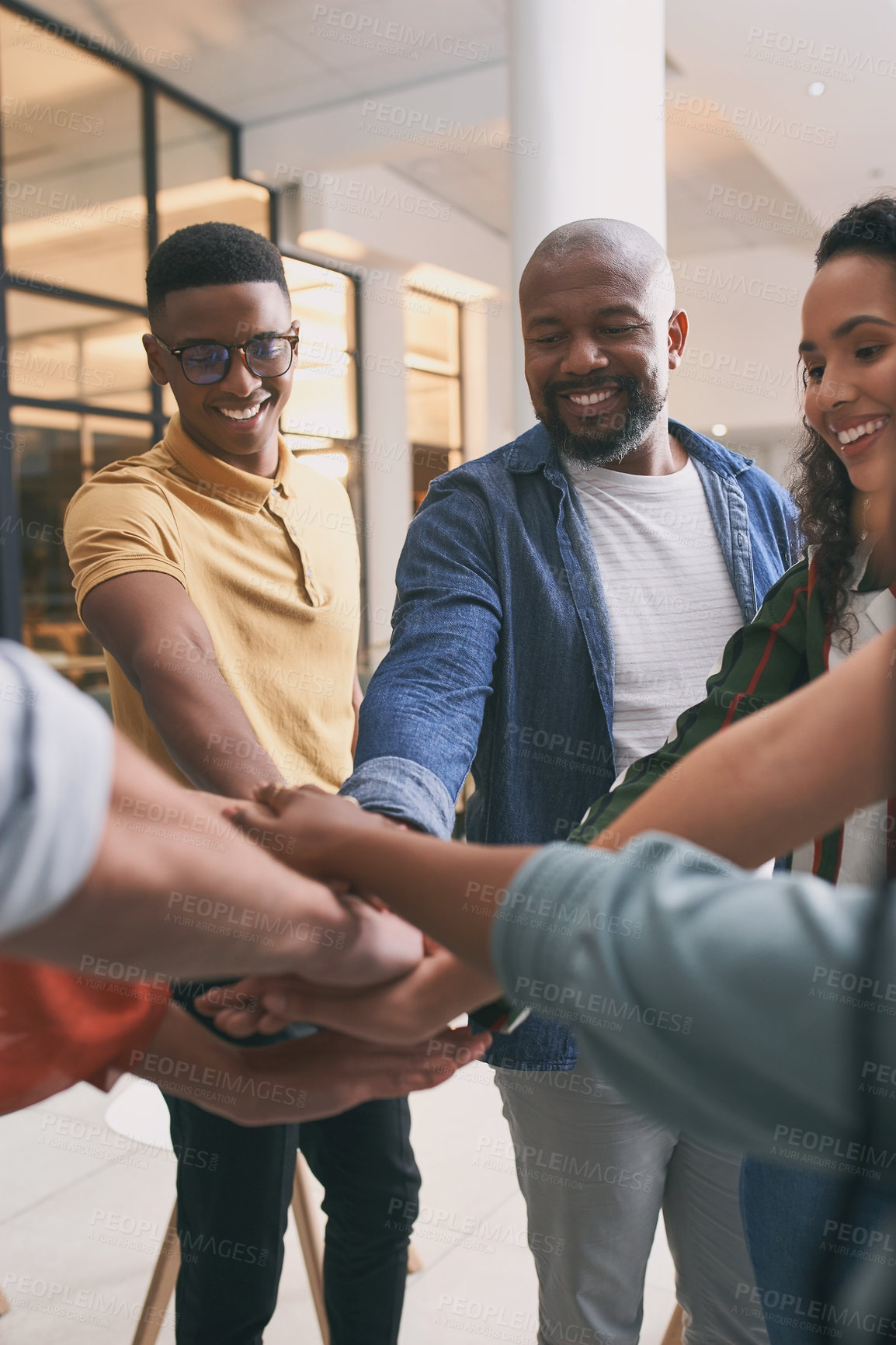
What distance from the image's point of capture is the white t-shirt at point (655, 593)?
1.41 m

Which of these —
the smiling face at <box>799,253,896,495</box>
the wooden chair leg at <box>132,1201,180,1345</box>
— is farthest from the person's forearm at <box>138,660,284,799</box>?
the wooden chair leg at <box>132,1201,180,1345</box>

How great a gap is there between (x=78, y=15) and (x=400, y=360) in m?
3.69

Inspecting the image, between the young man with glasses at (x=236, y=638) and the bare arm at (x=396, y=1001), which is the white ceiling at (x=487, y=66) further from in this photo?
the bare arm at (x=396, y=1001)

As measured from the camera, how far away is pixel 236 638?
1.57 m

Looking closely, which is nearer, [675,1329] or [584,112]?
[675,1329]

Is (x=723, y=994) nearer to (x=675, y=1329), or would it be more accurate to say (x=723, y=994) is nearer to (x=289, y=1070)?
(x=289, y=1070)

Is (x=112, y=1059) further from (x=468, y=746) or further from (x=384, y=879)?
(x=468, y=746)

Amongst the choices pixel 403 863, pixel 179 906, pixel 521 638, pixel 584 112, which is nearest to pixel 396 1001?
pixel 403 863

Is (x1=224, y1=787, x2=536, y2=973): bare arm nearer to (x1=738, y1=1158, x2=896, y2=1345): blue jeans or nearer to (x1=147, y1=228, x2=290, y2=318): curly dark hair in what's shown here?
(x1=738, y1=1158, x2=896, y2=1345): blue jeans

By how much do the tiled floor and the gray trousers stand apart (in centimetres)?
79

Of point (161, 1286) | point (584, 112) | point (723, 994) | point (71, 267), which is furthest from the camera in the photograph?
point (71, 267)

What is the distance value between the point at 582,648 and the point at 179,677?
53cm

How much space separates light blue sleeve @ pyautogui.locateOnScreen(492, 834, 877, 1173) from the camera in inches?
20.4

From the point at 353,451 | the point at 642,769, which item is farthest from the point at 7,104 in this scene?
the point at 642,769
